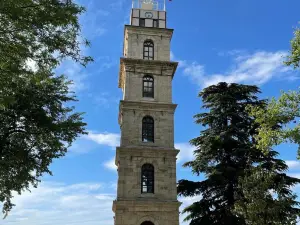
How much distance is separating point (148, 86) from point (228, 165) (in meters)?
8.74

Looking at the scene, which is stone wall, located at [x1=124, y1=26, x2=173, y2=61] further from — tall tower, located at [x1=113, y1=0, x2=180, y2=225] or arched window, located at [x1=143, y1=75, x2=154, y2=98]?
arched window, located at [x1=143, y1=75, x2=154, y2=98]

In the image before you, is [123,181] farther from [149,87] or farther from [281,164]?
[281,164]

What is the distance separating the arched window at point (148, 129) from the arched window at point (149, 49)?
538 cm

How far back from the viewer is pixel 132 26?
98.0 ft

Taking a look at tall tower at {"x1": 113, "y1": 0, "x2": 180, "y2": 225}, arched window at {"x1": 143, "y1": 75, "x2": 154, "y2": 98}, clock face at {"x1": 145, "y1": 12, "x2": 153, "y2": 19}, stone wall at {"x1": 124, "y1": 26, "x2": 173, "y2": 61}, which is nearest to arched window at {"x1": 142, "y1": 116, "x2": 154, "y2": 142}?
tall tower at {"x1": 113, "y1": 0, "x2": 180, "y2": 225}

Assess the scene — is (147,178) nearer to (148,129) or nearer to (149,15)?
(148,129)

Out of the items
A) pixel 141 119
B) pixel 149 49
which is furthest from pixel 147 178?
pixel 149 49

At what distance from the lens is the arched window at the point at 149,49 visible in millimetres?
29602

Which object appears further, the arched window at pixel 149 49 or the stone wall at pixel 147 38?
the arched window at pixel 149 49

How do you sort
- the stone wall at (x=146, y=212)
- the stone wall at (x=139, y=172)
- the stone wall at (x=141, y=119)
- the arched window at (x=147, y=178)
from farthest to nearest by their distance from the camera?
the stone wall at (x=141, y=119) → the arched window at (x=147, y=178) → the stone wall at (x=139, y=172) → the stone wall at (x=146, y=212)

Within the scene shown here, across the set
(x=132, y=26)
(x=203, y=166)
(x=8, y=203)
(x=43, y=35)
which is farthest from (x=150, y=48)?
(x=43, y=35)

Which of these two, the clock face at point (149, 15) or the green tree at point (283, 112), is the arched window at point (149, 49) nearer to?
the clock face at point (149, 15)

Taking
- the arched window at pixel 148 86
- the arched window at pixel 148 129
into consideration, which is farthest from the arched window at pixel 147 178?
the arched window at pixel 148 86

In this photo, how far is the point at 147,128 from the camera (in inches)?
1072
